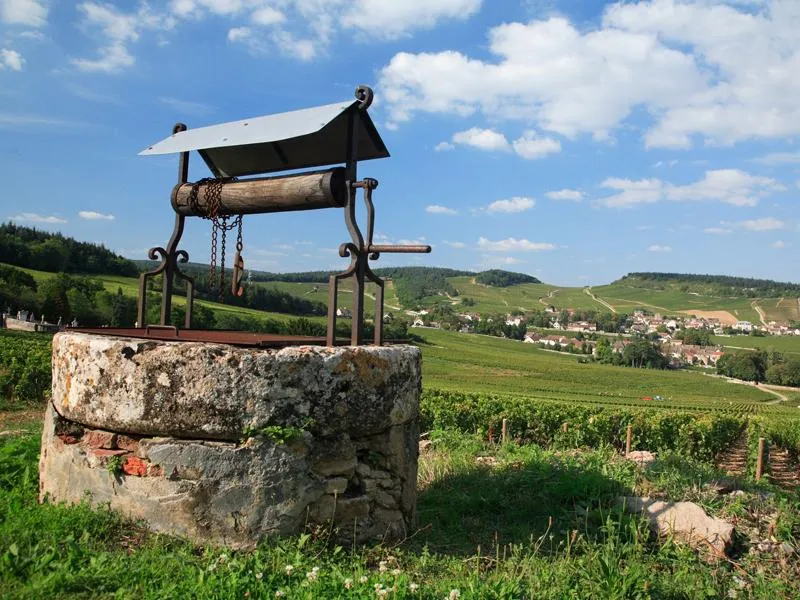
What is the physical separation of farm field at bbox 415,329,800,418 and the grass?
124 feet

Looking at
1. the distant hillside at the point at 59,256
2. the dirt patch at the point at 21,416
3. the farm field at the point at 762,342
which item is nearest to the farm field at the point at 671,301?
the farm field at the point at 762,342

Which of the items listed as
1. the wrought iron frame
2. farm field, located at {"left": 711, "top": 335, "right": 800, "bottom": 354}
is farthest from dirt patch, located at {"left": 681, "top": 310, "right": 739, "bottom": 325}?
the wrought iron frame

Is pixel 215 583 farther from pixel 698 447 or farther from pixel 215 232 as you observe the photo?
pixel 698 447

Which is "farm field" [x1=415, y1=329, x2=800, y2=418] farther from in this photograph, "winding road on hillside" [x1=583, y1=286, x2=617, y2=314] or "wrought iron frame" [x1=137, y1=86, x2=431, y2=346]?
"winding road on hillside" [x1=583, y1=286, x2=617, y2=314]

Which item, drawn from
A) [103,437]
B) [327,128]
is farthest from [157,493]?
[327,128]

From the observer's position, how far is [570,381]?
6188cm

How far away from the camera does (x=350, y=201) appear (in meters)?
4.68

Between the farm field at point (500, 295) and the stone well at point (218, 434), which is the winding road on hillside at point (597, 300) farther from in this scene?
the stone well at point (218, 434)

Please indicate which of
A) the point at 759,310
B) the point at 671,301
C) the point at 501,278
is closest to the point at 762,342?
the point at 759,310

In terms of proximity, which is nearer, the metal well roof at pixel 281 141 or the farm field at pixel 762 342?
the metal well roof at pixel 281 141

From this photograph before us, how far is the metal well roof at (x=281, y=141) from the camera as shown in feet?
15.8

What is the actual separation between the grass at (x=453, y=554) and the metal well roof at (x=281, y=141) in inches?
119

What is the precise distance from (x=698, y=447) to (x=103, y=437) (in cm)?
2040

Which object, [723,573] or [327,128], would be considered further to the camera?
[327,128]
